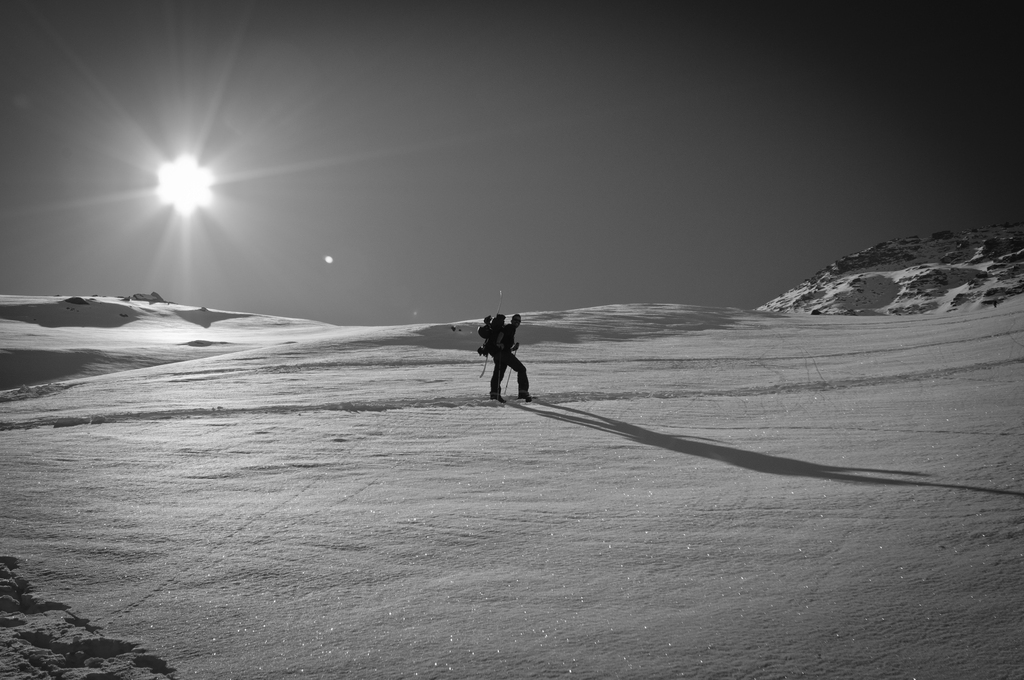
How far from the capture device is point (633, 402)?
10.8m

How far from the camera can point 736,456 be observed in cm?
682

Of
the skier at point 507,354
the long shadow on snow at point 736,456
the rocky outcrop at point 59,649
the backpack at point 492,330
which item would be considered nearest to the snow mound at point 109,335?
the backpack at point 492,330

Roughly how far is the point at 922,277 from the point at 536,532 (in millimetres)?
90176

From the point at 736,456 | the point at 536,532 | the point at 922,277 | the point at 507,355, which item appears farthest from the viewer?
the point at 922,277

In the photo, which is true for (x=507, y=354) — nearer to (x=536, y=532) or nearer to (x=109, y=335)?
(x=536, y=532)

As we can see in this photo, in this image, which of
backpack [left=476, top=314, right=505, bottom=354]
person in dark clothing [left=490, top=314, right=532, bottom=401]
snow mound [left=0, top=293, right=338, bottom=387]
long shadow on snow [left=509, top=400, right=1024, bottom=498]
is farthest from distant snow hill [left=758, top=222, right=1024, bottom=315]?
snow mound [left=0, top=293, right=338, bottom=387]

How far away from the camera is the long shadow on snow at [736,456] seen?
5469 millimetres

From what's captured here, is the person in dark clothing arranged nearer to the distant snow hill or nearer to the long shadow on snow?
the long shadow on snow

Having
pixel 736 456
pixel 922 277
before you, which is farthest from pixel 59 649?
pixel 922 277

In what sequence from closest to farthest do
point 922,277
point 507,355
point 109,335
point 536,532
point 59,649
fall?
point 59,649
point 536,532
point 507,355
point 109,335
point 922,277

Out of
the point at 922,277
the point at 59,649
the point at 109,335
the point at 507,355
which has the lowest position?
the point at 59,649

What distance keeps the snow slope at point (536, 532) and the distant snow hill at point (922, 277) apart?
56962 millimetres

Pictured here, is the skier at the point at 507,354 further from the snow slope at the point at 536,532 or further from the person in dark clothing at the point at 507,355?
the snow slope at the point at 536,532

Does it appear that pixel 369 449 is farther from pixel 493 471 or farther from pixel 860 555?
pixel 860 555
